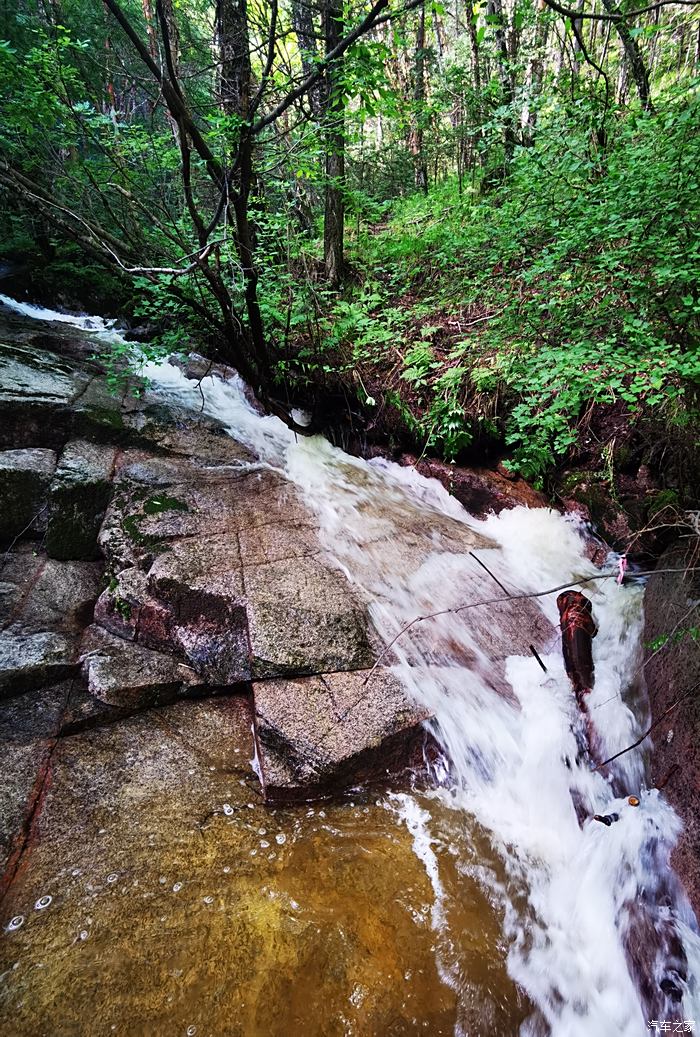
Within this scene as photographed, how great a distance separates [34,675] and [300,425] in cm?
460

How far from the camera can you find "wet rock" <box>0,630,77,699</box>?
3.66 meters

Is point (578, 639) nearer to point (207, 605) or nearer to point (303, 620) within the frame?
point (303, 620)

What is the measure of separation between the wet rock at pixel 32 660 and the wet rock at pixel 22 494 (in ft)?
4.23

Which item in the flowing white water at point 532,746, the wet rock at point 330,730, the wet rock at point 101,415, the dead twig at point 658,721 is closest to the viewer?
the flowing white water at point 532,746

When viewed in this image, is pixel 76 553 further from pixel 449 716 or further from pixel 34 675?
pixel 449 716

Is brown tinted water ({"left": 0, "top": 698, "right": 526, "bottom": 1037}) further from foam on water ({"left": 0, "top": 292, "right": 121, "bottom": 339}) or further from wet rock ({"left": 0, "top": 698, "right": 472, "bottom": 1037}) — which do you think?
foam on water ({"left": 0, "top": 292, "right": 121, "bottom": 339})

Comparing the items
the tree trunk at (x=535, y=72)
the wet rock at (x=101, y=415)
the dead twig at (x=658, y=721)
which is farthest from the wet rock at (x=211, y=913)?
the tree trunk at (x=535, y=72)

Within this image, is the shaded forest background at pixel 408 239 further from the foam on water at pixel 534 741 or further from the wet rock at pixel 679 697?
the wet rock at pixel 679 697

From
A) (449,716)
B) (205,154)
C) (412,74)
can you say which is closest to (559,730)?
(449,716)

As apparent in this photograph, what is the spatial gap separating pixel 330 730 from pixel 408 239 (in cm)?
809

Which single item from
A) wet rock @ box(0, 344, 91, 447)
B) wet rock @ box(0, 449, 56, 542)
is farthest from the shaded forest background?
wet rock @ box(0, 449, 56, 542)

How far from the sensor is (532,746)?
12.4ft

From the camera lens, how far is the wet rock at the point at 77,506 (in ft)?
15.7

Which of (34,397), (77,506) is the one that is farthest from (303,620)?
(34,397)
